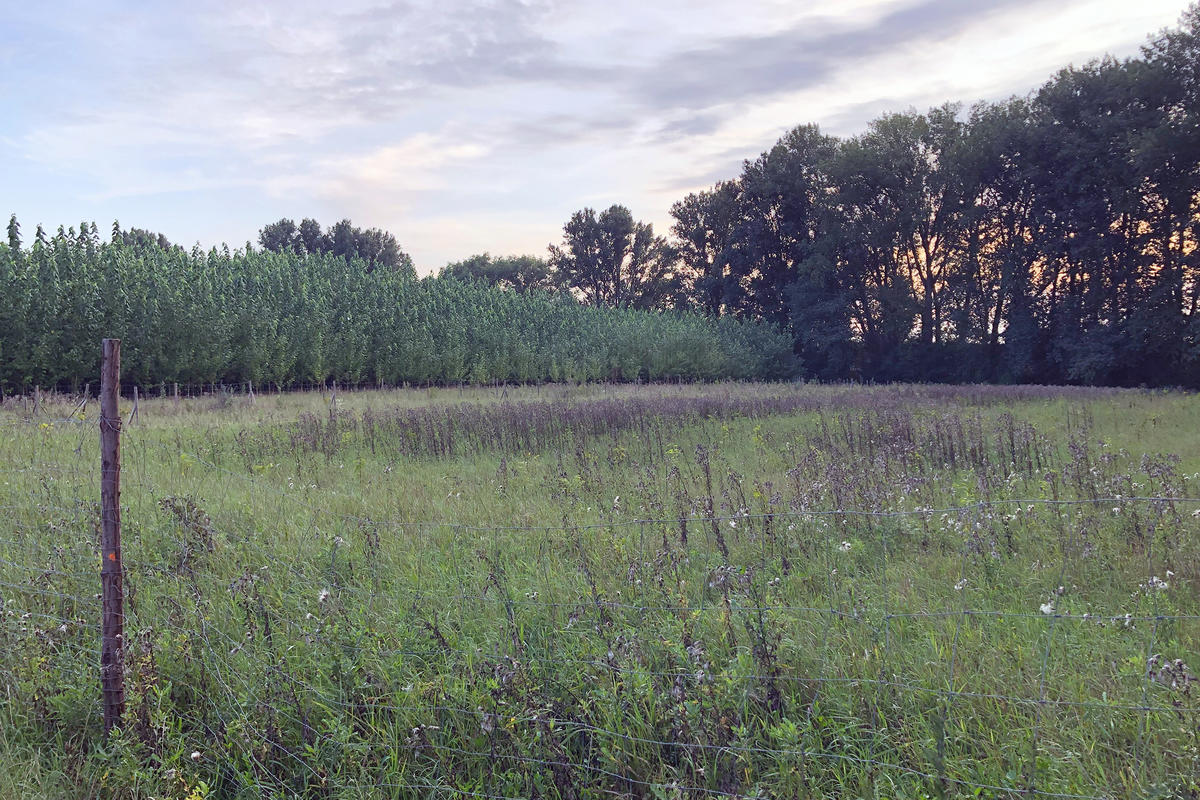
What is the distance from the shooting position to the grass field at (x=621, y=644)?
3.28 m

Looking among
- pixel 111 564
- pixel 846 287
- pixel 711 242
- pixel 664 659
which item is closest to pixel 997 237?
pixel 846 287

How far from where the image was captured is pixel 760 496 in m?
7.43

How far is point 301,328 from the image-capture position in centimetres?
3039

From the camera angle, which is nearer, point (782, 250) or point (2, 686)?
point (2, 686)

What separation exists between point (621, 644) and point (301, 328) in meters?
29.6

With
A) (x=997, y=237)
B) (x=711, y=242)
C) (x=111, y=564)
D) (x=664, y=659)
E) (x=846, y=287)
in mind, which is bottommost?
(x=664, y=659)

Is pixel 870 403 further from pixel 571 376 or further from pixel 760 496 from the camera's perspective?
pixel 571 376

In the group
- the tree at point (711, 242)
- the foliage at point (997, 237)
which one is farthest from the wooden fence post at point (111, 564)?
the tree at point (711, 242)

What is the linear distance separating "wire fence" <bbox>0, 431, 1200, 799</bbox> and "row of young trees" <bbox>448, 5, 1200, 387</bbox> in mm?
33027

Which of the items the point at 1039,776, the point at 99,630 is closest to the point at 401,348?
the point at 99,630

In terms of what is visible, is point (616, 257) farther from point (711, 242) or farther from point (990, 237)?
point (990, 237)

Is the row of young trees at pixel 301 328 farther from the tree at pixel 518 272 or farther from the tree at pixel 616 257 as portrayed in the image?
the tree at pixel 518 272

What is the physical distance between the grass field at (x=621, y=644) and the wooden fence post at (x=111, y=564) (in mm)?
121

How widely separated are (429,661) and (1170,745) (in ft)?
12.1
